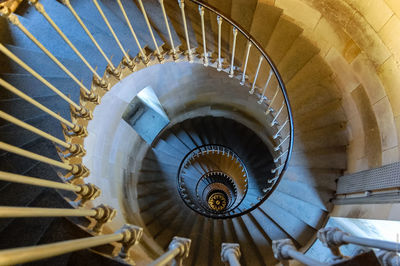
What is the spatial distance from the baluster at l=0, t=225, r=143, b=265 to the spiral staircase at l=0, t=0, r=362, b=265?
30cm

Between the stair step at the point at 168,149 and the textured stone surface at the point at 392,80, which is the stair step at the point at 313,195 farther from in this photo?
the stair step at the point at 168,149

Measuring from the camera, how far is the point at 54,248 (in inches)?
50.9

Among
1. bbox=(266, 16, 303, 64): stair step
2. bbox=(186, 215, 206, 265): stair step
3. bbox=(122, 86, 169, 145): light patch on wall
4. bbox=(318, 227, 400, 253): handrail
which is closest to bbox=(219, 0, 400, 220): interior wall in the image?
bbox=(266, 16, 303, 64): stair step

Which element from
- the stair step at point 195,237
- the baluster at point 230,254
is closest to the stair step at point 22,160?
the baluster at point 230,254

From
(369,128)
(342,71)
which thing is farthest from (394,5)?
(369,128)

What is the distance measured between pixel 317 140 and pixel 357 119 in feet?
2.58

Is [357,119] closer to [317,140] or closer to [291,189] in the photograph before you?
[317,140]

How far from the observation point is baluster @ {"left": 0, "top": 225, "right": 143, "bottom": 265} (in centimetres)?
105

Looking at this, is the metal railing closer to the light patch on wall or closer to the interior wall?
the interior wall

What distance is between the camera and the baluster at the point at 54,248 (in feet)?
3.45

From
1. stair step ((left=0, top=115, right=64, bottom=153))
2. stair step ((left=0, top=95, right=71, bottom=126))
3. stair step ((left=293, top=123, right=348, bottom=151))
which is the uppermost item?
stair step ((left=293, top=123, right=348, bottom=151))

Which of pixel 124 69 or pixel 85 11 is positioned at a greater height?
pixel 85 11

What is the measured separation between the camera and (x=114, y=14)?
145 inches

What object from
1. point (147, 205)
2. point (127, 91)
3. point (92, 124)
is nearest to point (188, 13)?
point (127, 91)
